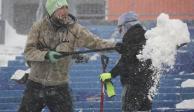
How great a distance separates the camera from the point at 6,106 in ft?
34.0

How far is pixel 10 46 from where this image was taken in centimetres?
1570

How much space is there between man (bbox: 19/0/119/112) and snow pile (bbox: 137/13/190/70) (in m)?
0.58

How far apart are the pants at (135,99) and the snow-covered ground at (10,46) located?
6813mm

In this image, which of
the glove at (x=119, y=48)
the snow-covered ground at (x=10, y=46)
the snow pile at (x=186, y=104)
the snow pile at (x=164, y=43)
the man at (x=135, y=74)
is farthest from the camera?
the snow-covered ground at (x=10, y=46)

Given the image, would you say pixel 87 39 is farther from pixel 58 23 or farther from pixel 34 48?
pixel 34 48

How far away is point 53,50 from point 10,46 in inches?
394

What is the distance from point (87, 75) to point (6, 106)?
1.99 metres

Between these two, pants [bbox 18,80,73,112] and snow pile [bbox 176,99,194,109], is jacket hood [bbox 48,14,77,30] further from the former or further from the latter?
snow pile [bbox 176,99,194,109]

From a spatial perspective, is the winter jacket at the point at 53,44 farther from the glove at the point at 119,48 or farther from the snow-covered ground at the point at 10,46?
the snow-covered ground at the point at 10,46

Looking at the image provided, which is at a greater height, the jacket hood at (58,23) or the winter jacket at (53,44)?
the jacket hood at (58,23)

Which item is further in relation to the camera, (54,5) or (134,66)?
(134,66)

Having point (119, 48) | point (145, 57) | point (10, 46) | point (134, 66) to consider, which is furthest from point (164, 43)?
point (10, 46)

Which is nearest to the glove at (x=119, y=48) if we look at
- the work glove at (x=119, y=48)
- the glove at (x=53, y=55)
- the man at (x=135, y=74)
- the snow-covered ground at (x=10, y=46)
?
the work glove at (x=119, y=48)

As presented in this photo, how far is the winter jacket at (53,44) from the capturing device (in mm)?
5879
